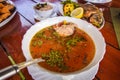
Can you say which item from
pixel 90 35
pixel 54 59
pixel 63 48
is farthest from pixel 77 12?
pixel 54 59

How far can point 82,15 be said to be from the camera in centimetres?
128

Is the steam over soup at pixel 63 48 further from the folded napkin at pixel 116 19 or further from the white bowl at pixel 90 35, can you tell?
the folded napkin at pixel 116 19

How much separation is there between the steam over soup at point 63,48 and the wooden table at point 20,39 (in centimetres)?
10

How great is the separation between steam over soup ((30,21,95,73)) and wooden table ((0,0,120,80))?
101mm

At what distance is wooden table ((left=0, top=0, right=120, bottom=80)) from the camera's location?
930 millimetres

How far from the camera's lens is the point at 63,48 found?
39.1 inches

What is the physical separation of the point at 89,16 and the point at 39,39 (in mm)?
426

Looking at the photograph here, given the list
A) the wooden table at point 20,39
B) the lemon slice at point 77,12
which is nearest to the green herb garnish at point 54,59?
the wooden table at point 20,39

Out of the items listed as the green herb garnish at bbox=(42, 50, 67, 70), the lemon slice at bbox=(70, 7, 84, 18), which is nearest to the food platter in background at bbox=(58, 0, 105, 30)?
the lemon slice at bbox=(70, 7, 84, 18)

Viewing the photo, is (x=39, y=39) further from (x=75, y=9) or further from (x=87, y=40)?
(x=75, y=9)

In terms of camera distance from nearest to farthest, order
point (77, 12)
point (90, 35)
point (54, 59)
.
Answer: point (54, 59)
point (90, 35)
point (77, 12)

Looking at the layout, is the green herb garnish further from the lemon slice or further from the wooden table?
the lemon slice

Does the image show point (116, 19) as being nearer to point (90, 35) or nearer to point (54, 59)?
point (90, 35)

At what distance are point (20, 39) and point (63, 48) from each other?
0.33 metres
